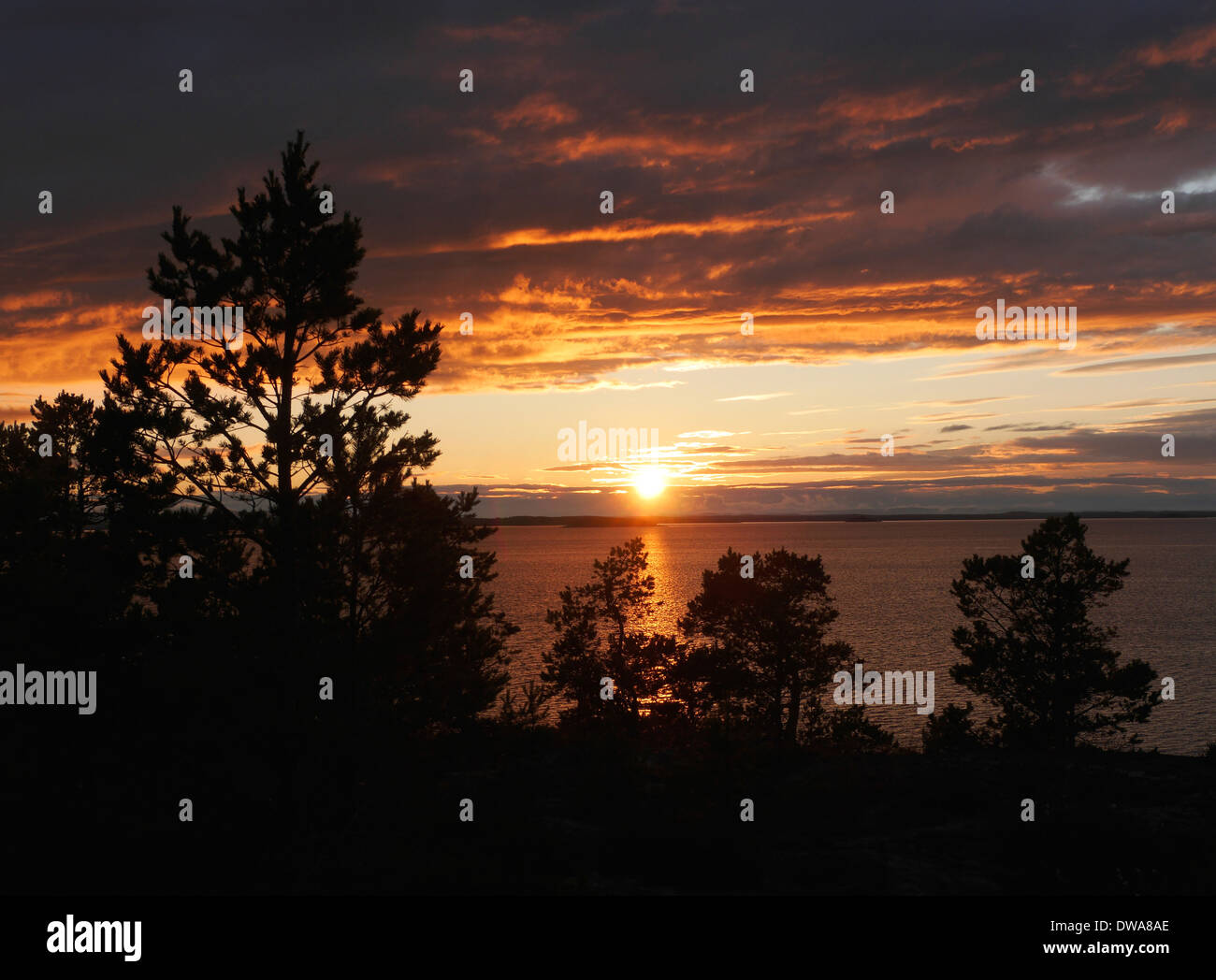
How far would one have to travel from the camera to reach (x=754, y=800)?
1912 cm

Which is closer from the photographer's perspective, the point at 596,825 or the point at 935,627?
the point at 596,825

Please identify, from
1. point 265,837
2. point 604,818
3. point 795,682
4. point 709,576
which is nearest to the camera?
point 265,837

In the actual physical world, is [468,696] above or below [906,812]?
above

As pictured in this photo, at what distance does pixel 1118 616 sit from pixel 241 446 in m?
119

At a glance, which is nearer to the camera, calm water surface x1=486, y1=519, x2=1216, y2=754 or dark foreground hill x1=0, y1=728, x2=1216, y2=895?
dark foreground hill x1=0, y1=728, x2=1216, y2=895

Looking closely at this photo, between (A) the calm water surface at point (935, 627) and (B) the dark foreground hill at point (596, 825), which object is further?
(A) the calm water surface at point (935, 627)

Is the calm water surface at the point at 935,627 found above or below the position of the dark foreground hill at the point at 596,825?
below

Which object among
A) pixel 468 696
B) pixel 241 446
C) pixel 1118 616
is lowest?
pixel 1118 616

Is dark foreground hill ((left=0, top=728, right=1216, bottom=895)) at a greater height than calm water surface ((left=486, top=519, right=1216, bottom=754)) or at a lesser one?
greater
